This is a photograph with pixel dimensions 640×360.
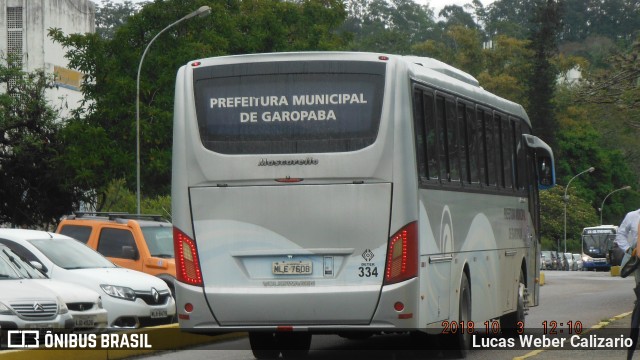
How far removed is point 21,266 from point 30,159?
36.7m

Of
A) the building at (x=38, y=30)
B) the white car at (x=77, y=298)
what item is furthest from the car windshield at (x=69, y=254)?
the building at (x=38, y=30)

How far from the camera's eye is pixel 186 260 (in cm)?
1356

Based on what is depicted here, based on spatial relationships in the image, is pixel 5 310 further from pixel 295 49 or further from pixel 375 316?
pixel 295 49

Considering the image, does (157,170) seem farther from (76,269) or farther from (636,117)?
(76,269)

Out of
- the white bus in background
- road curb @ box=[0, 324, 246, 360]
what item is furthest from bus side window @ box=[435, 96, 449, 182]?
road curb @ box=[0, 324, 246, 360]

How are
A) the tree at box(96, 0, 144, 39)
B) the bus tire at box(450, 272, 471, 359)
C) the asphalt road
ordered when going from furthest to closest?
the tree at box(96, 0, 144, 39)
the asphalt road
the bus tire at box(450, 272, 471, 359)

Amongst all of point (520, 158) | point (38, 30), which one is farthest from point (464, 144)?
point (38, 30)

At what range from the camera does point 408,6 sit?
166 m

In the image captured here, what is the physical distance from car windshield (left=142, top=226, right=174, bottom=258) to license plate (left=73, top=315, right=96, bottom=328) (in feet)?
21.5

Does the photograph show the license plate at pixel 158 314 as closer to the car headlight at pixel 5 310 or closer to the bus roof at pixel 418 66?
the car headlight at pixel 5 310

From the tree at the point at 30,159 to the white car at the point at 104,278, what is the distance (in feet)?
108

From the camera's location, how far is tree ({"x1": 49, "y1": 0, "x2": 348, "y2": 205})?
51.4 meters

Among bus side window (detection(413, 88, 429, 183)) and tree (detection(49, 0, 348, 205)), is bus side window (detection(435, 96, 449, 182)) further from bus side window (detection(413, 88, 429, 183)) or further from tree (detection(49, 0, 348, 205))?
tree (detection(49, 0, 348, 205))

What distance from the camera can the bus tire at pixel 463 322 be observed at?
1518cm
